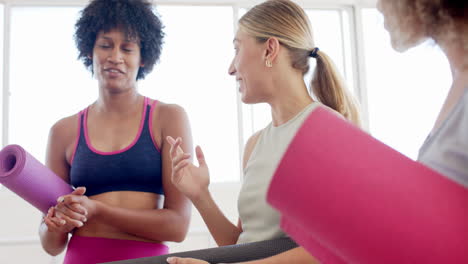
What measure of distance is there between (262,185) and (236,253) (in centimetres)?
33

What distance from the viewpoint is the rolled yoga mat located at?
759 millimetres

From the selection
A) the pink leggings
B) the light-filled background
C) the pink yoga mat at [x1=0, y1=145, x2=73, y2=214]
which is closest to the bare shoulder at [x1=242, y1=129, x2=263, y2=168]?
the pink leggings

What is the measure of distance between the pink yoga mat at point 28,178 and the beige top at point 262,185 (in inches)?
19.7

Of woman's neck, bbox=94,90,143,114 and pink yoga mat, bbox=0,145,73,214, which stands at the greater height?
woman's neck, bbox=94,90,143,114

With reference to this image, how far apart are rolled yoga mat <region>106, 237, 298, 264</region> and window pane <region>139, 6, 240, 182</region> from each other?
10.6 feet

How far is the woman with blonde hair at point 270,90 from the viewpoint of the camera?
114cm

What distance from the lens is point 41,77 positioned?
156 inches

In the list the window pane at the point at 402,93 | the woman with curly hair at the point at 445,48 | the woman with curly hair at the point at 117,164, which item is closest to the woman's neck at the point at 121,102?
the woman with curly hair at the point at 117,164

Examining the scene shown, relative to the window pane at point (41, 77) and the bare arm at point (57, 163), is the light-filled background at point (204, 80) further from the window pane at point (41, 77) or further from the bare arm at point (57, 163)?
the bare arm at point (57, 163)

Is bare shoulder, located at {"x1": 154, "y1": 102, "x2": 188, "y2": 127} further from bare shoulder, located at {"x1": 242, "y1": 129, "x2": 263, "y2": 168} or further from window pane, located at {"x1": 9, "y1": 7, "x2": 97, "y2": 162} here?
window pane, located at {"x1": 9, "y1": 7, "x2": 97, "y2": 162}

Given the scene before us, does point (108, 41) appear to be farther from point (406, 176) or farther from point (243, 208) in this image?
point (406, 176)

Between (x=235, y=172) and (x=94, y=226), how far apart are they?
2687mm

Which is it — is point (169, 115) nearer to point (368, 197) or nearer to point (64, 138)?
point (64, 138)

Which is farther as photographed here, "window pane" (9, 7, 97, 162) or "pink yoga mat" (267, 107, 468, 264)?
"window pane" (9, 7, 97, 162)
